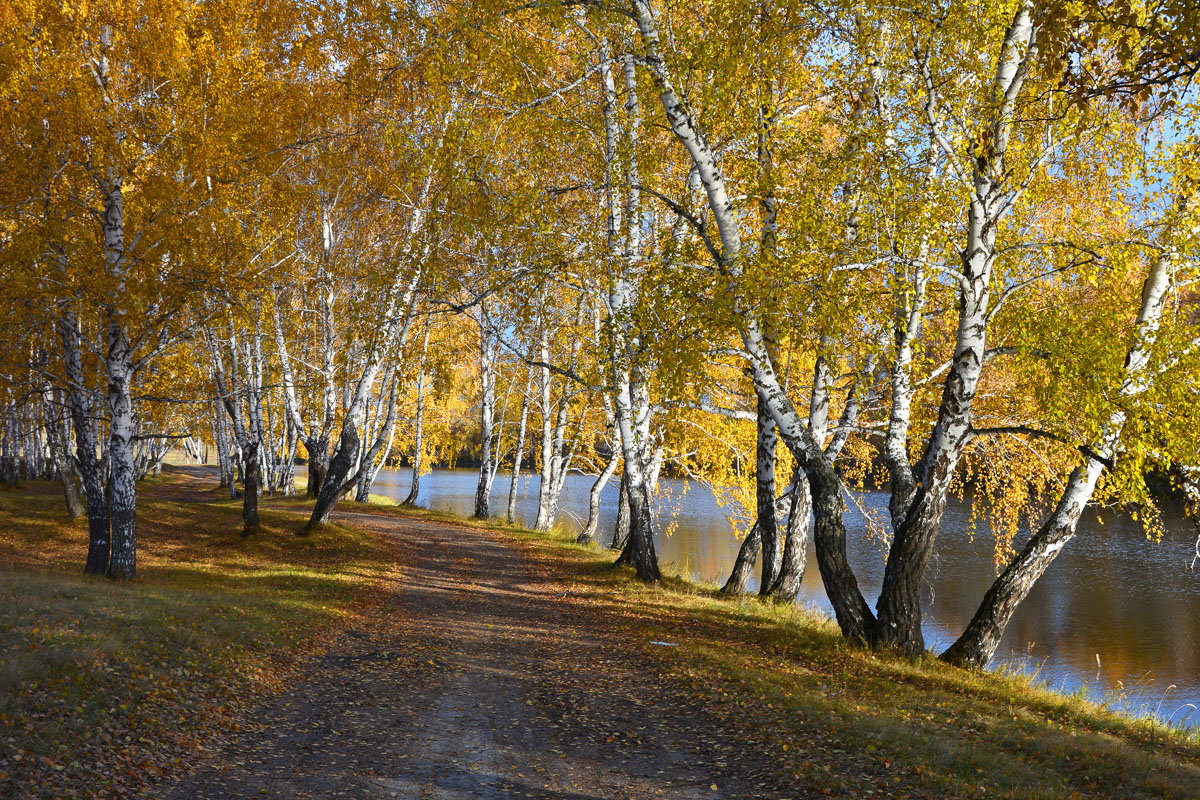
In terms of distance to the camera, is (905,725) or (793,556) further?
Answer: (793,556)

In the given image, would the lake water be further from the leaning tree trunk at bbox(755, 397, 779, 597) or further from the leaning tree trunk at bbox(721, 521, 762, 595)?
the leaning tree trunk at bbox(755, 397, 779, 597)

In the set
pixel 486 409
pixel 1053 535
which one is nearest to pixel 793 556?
pixel 1053 535

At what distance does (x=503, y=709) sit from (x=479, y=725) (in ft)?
1.62

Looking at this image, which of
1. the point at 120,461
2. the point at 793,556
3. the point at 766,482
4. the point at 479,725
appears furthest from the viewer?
the point at 793,556

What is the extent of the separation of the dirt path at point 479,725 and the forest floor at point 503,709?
0.09 ft

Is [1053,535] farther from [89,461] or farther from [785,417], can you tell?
[89,461]

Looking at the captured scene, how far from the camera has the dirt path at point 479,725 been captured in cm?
559

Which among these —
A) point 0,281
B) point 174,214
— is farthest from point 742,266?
point 0,281

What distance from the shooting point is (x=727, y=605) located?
12.5m

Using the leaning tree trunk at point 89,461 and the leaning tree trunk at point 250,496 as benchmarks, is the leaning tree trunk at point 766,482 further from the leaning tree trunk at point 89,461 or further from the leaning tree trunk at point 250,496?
the leaning tree trunk at point 250,496

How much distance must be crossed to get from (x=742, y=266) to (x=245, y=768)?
6.76 metres

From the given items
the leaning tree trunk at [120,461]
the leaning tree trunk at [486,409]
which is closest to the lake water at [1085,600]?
the leaning tree trunk at [486,409]

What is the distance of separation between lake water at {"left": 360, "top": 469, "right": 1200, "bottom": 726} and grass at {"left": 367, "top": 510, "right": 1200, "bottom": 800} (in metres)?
2.42

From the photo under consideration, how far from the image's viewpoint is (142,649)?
24.8ft
